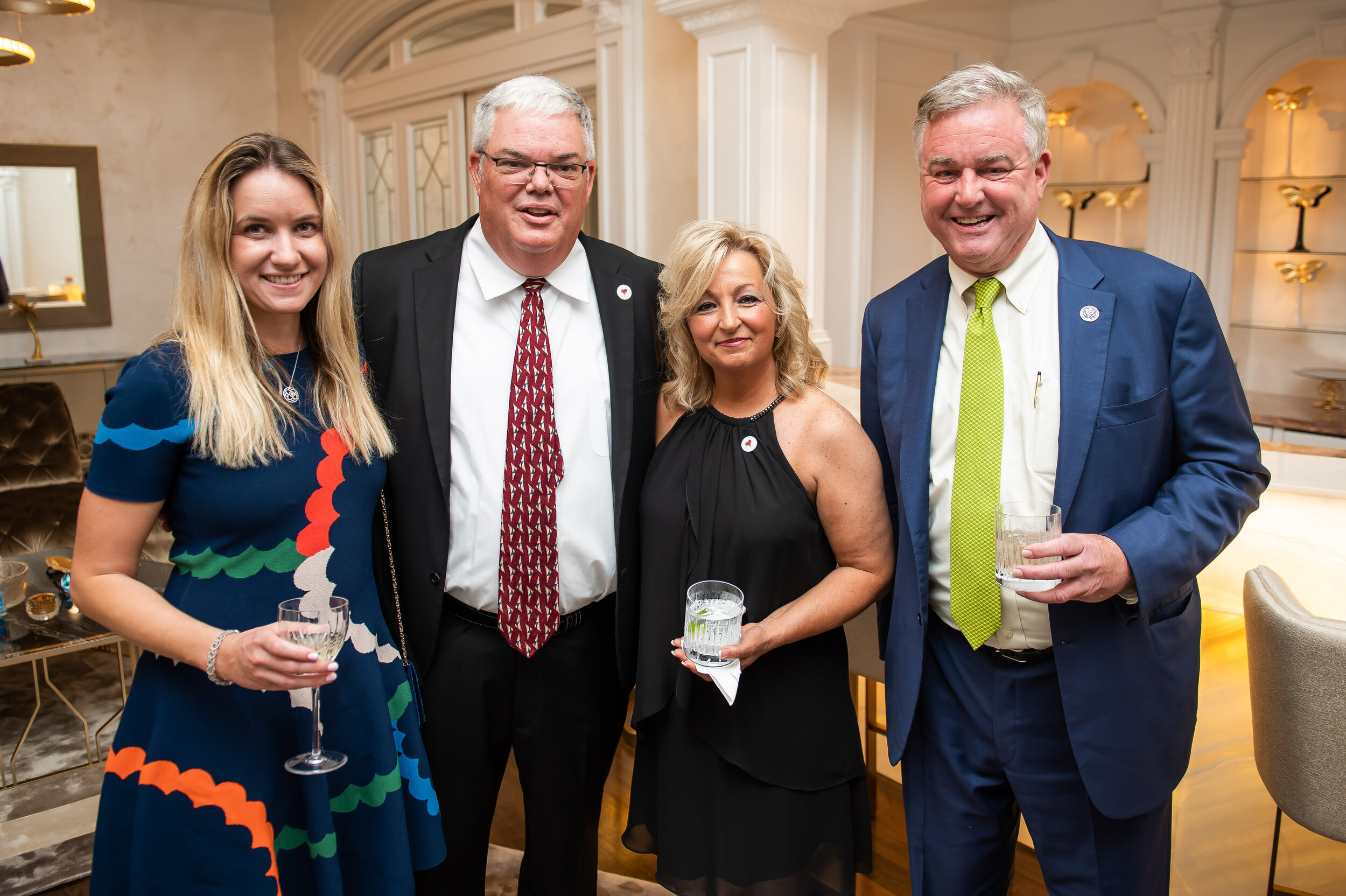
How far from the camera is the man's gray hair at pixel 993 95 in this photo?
1.62 meters

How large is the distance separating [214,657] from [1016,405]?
1333 mm

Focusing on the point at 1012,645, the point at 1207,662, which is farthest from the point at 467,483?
the point at 1207,662

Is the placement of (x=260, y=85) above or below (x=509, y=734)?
above

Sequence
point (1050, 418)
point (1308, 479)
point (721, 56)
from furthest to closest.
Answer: point (721, 56)
point (1308, 479)
point (1050, 418)

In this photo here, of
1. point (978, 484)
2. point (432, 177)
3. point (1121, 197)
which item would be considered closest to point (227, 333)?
point (978, 484)

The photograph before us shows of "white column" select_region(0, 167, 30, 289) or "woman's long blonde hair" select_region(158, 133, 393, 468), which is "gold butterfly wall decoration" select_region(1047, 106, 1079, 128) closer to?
"woman's long blonde hair" select_region(158, 133, 393, 468)

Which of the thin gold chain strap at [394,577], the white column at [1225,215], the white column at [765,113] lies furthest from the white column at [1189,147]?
the thin gold chain strap at [394,577]

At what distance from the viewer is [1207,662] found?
267 cm

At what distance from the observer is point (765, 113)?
4184 millimetres

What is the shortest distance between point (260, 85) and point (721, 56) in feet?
17.9

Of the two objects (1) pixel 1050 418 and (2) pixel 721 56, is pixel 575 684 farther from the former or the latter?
(2) pixel 721 56

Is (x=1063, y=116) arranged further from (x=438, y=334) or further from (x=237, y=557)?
(x=237, y=557)

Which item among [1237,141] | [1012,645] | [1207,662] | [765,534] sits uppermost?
[1237,141]

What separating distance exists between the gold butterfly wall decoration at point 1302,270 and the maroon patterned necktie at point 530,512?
196 inches
